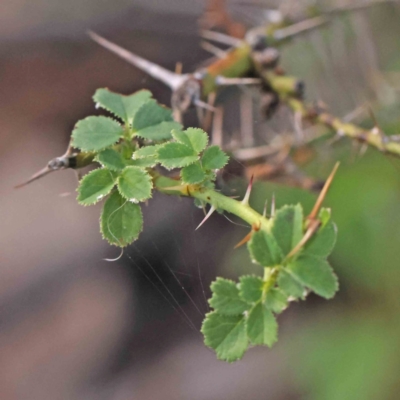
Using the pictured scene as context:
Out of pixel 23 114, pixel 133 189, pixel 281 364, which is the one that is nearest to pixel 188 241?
pixel 133 189

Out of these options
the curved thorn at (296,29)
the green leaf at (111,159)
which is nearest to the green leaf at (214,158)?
the green leaf at (111,159)

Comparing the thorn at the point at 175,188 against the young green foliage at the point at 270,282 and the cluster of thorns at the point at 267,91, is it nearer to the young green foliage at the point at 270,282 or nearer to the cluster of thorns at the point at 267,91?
the young green foliage at the point at 270,282

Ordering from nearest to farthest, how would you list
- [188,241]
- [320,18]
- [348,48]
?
1. [188,241]
2. [320,18]
3. [348,48]

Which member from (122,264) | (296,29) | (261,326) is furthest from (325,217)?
(122,264)

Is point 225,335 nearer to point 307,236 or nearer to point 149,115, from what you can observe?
point 307,236

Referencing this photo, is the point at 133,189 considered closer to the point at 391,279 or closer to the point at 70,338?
the point at 391,279

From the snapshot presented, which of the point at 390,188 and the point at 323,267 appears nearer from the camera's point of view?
the point at 323,267
